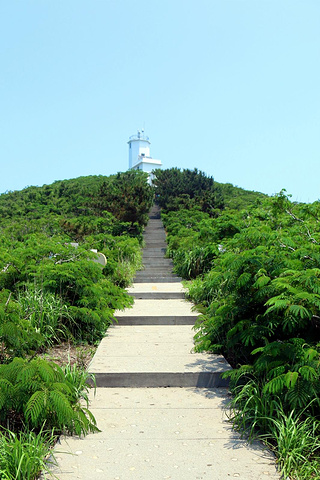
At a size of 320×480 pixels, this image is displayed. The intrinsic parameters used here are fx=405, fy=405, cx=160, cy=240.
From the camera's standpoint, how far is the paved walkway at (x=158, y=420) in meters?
2.63

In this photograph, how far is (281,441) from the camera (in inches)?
109

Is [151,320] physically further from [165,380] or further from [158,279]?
[158,279]

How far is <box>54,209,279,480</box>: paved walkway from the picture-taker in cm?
263

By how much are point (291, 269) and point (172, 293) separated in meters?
5.46

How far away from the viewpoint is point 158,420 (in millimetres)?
3363

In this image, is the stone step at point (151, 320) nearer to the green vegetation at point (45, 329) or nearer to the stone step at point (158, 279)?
the green vegetation at point (45, 329)

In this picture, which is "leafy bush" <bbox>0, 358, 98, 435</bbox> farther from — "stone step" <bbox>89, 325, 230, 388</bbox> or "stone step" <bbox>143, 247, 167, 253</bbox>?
"stone step" <bbox>143, 247, 167, 253</bbox>

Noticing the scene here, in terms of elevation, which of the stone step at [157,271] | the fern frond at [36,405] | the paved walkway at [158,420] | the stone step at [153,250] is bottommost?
the paved walkway at [158,420]

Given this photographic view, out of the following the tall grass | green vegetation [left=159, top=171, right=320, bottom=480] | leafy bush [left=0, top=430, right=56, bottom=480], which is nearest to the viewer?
leafy bush [left=0, top=430, right=56, bottom=480]

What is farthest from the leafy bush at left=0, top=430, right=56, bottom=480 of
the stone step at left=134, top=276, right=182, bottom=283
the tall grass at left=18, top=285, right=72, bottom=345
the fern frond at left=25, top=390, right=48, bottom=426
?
the stone step at left=134, top=276, right=182, bottom=283

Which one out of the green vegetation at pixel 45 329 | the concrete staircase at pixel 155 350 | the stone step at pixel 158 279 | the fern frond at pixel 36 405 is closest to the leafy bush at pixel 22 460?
the green vegetation at pixel 45 329

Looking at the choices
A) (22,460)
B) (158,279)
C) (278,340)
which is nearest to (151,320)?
Result: (278,340)

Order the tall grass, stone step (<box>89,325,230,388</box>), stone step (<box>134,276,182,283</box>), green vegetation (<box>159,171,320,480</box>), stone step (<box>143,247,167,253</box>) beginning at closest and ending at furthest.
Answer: green vegetation (<box>159,171,320,480</box>) → stone step (<box>89,325,230,388</box>) → the tall grass → stone step (<box>134,276,182,283</box>) → stone step (<box>143,247,167,253</box>)

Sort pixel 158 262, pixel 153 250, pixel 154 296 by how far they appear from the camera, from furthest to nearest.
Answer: pixel 153 250
pixel 158 262
pixel 154 296
